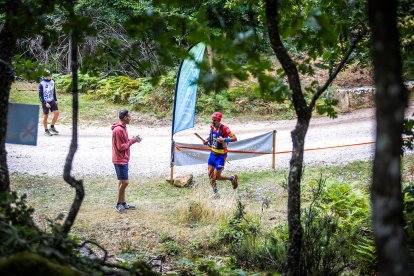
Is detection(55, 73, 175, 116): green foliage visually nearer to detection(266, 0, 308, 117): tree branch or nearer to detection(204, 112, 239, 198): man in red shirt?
detection(204, 112, 239, 198): man in red shirt

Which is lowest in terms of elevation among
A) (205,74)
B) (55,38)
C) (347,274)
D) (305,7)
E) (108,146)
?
(347,274)

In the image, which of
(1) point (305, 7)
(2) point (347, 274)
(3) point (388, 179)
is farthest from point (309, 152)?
(3) point (388, 179)

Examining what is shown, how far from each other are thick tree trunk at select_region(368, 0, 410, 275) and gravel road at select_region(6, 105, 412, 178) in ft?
33.9

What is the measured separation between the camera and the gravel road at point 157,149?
12.4 m

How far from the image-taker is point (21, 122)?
5570 mm

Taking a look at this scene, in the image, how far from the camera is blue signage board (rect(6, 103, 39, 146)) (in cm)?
552

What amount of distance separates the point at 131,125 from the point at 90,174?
206 inches

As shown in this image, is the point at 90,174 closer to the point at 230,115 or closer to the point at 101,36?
the point at 230,115

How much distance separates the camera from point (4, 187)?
430cm

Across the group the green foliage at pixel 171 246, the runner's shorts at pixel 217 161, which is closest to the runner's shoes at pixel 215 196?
the runner's shorts at pixel 217 161

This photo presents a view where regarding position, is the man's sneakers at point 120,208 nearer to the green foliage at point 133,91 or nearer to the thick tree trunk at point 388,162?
the thick tree trunk at point 388,162

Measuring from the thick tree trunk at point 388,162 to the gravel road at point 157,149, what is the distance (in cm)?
1033

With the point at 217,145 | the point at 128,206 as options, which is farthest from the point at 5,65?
the point at 217,145

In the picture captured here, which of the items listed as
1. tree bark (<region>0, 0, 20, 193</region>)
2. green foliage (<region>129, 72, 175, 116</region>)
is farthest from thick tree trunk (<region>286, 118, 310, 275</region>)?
green foliage (<region>129, 72, 175, 116</region>)
